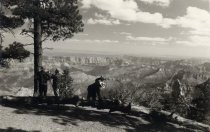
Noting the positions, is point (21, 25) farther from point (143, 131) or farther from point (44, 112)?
point (143, 131)

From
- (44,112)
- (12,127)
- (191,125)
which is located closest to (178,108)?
(191,125)

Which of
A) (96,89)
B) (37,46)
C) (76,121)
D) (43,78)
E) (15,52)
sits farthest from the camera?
(15,52)

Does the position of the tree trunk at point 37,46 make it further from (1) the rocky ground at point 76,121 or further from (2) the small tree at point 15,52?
(1) the rocky ground at point 76,121

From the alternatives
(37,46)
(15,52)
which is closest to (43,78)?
(37,46)

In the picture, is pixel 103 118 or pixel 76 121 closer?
pixel 76 121

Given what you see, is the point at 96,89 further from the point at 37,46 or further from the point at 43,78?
the point at 37,46

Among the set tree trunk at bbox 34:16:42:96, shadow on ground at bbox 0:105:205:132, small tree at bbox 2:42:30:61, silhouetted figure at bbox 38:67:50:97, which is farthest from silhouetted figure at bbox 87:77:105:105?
small tree at bbox 2:42:30:61

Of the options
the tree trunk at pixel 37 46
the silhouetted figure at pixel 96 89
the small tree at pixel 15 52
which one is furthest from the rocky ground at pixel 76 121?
the small tree at pixel 15 52
